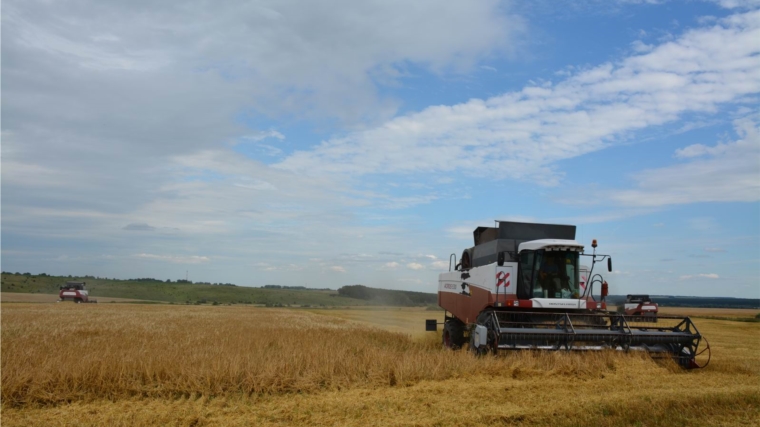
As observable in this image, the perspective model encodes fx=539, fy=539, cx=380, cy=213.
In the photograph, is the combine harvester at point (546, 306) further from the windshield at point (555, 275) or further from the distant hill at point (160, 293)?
the distant hill at point (160, 293)

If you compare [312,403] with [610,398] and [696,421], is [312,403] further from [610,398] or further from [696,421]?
[696,421]

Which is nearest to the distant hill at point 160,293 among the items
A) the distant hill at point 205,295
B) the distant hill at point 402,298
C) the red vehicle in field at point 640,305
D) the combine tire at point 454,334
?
the distant hill at point 205,295

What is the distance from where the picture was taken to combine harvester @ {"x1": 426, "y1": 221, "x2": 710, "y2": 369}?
1127 centimetres

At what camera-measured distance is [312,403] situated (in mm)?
7371

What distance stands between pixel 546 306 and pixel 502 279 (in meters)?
1.14

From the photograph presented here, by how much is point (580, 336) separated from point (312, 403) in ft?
21.1

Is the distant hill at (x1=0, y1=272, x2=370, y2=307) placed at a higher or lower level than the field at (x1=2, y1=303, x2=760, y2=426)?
lower

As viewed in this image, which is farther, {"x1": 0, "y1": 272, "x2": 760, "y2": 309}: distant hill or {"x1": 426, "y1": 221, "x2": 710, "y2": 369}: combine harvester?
{"x1": 0, "y1": 272, "x2": 760, "y2": 309}: distant hill

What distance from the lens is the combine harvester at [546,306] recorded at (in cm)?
1127

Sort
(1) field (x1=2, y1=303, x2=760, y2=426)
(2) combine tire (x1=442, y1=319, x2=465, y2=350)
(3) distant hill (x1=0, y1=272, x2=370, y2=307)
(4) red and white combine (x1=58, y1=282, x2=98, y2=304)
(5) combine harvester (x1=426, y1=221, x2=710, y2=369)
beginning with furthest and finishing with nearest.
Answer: (3) distant hill (x1=0, y1=272, x2=370, y2=307) → (4) red and white combine (x1=58, y1=282, x2=98, y2=304) → (2) combine tire (x1=442, y1=319, x2=465, y2=350) → (5) combine harvester (x1=426, y1=221, x2=710, y2=369) → (1) field (x1=2, y1=303, x2=760, y2=426)

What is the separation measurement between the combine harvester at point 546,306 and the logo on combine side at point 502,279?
0.02 metres

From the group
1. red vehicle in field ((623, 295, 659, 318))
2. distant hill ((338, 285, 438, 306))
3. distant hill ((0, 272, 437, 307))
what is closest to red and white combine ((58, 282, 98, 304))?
distant hill ((0, 272, 437, 307))

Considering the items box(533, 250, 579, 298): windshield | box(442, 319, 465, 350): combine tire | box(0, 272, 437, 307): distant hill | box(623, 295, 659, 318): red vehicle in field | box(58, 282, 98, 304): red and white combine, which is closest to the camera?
box(533, 250, 579, 298): windshield

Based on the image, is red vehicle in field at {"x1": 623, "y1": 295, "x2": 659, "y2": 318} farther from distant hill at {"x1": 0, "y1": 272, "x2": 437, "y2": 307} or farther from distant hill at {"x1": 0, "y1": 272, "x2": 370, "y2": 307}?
distant hill at {"x1": 0, "y1": 272, "x2": 370, "y2": 307}
